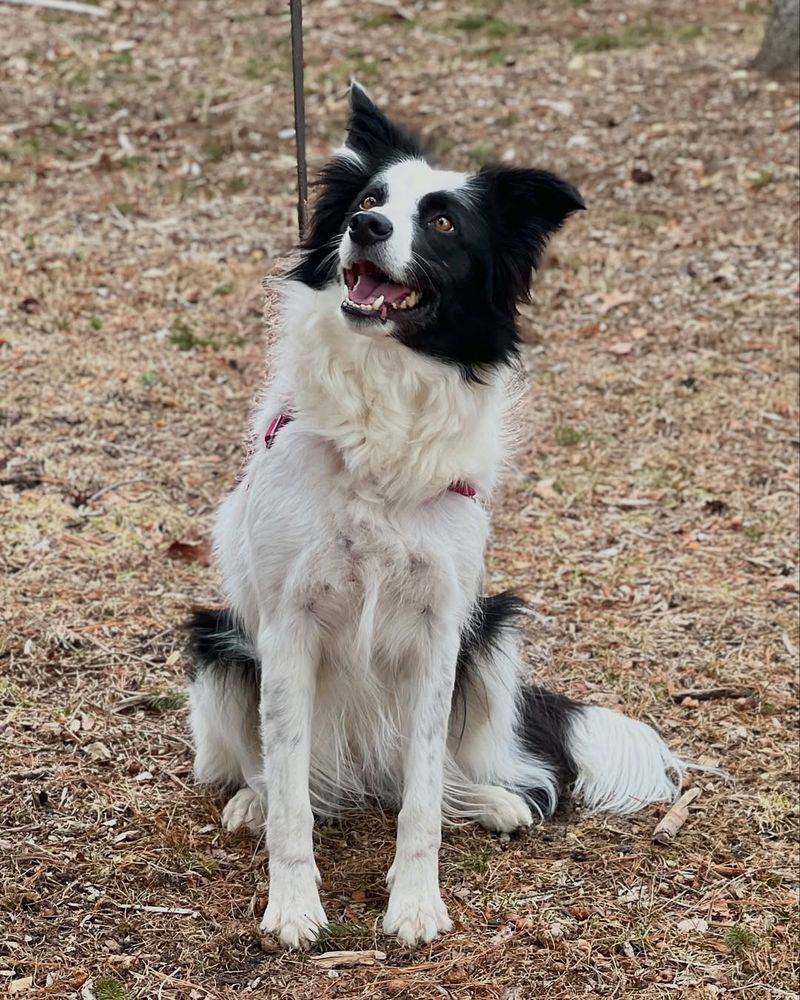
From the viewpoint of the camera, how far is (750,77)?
9.16m

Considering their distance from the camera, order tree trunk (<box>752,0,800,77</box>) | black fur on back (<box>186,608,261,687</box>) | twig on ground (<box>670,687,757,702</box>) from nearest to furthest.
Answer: black fur on back (<box>186,608,261,687</box>)
twig on ground (<box>670,687,757,702</box>)
tree trunk (<box>752,0,800,77</box>)

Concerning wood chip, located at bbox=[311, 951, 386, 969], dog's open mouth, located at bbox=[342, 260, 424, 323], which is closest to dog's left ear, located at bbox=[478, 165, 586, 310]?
dog's open mouth, located at bbox=[342, 260, 424, 323]

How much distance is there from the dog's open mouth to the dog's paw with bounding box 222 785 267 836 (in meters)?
1.38

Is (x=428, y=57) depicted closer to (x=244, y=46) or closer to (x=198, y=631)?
(x=244, y=46)

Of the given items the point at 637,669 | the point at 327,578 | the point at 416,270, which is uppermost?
the point at 416,270

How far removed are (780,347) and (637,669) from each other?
2.89m

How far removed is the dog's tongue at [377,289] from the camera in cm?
290

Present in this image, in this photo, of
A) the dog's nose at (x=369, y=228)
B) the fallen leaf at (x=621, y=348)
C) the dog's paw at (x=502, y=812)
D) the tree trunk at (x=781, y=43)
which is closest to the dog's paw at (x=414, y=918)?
the dog's paw at (x=502, y=812)

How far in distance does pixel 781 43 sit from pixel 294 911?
7918mm

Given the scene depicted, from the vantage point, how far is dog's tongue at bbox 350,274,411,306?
290 cm

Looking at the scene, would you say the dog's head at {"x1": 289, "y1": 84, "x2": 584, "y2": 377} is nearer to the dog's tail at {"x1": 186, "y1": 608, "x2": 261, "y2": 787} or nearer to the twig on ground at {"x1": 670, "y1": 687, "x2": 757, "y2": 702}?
the dog's tail at {"x1": 186, "y1": 608, "x2": 261, "y2": 787}

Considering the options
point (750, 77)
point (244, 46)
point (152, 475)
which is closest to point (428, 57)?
point (244, 46)

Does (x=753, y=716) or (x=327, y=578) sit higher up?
(x=327, y=578)

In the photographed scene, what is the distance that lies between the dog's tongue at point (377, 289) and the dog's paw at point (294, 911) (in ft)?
4.48
